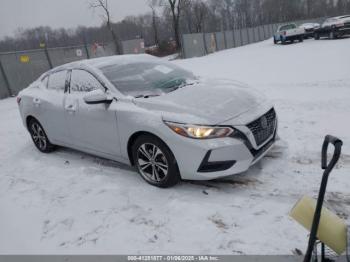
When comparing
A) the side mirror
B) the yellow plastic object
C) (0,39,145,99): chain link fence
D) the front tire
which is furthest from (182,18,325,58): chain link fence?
the yellow plastic object

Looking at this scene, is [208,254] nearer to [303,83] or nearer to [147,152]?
[147,152]

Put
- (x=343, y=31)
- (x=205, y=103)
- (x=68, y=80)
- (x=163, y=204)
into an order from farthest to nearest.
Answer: (x=343, y=31)
(x=68, y=80)
(x=205, y=103)
(x=163, y=204)

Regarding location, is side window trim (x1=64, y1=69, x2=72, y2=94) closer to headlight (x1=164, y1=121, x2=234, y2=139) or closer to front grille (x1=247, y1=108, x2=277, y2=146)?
headlight (x1=164, y1=121, x2=234, y2=139)

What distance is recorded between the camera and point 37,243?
3225 mm

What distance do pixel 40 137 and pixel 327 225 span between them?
511 centimetres

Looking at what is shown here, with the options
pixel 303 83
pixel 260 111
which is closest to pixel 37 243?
pixel 260 111

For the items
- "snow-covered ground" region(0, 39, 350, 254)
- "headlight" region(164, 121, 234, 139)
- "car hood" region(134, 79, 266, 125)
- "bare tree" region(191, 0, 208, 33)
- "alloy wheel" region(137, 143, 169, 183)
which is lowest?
"snow-covered ground" region(0, 39, 350, 254)

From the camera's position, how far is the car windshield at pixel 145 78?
4148 mm

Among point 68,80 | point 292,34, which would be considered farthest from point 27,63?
point 292,34

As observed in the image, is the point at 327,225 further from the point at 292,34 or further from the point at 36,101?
the point at 292,34

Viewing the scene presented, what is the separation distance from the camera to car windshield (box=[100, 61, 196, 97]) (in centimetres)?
415

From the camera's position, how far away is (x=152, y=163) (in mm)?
3832

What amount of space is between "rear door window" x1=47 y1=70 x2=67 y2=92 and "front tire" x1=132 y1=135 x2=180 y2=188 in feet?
6.07

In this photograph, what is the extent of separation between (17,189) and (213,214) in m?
2.90
